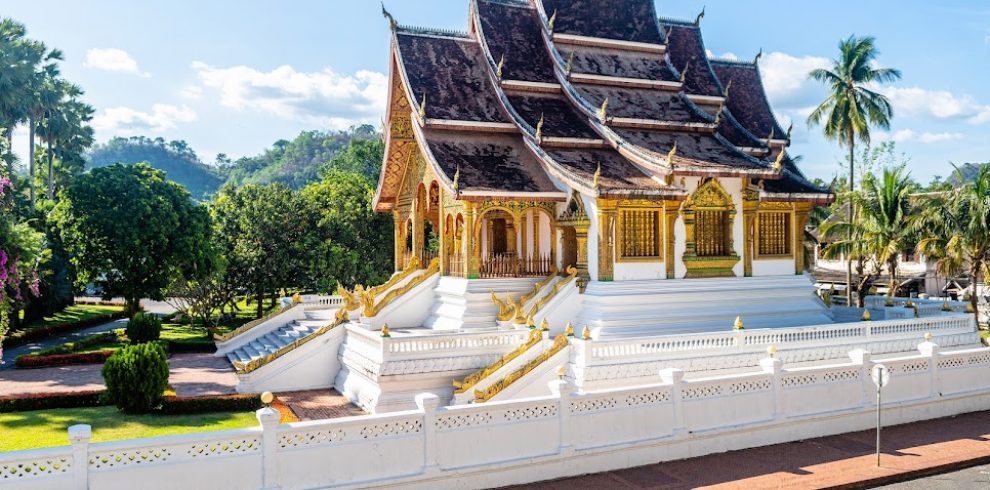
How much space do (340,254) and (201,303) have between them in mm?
5401

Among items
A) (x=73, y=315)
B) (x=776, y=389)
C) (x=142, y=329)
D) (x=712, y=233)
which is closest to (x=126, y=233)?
(x=142, y=329)

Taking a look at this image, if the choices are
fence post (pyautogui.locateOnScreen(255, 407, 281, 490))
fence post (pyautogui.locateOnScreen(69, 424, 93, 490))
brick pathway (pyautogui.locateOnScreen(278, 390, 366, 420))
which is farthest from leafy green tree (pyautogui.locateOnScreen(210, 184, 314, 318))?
fence post (pyautogui.locateOnScreen(69, 424, 93, 490))

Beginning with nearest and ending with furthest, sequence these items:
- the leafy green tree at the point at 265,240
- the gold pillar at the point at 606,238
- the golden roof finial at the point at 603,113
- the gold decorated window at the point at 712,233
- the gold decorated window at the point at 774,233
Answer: the gold pillar at the point at 606,238
the golden roof finial at the point at 603,113
the gold decorated window at the point at 712,233
the gold decorated window at the point at 774,233
the leafy green tree at the point at 265,240

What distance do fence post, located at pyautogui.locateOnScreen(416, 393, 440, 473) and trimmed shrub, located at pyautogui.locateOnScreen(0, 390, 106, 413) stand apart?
29.4 feet

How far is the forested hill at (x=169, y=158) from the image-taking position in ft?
512

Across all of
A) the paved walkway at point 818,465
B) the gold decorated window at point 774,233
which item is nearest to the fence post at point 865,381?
the paved walkway at point 818,465

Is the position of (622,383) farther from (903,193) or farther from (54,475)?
(903,193)

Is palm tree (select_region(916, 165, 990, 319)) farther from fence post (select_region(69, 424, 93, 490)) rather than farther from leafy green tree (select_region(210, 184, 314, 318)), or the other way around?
fence post (select_region(69, 424, 93, 490))

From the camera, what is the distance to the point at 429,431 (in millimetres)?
9586

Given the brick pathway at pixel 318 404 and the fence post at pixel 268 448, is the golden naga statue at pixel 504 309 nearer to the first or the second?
the brick pathway at pixel 318 404

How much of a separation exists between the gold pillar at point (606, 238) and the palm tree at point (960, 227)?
41.2 ft

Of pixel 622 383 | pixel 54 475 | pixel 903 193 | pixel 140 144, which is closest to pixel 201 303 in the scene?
pixel 622 383

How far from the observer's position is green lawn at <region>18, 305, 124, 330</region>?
3072 cm

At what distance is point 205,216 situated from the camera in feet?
87.3
